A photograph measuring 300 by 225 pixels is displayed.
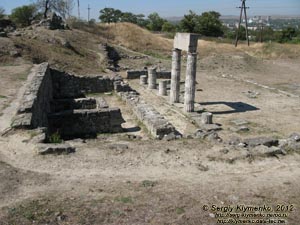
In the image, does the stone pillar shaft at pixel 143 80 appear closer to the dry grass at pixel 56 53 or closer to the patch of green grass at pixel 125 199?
the dry grass at pixel 56 53

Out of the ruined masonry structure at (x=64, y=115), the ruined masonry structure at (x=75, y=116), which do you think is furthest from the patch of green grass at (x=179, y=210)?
the ruined masonry structure at (x=64, y=115)

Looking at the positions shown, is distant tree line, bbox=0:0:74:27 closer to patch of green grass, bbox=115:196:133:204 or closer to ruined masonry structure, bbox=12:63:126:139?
ruined masonry structure, bbox=12:63:126:139

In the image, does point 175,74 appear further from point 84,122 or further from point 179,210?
point 179,210

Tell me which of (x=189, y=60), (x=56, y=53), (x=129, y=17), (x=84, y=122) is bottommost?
(x=84, y=122)

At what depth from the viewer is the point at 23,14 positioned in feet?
164

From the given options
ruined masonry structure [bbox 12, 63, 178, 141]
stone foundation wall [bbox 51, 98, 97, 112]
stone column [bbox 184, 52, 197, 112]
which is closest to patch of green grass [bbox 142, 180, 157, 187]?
ruined masonry structure [bbox 12, 63, 178, 141]

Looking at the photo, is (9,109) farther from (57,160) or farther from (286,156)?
(286,156)

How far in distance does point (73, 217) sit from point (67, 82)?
1560cm

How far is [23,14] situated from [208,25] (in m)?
31.8

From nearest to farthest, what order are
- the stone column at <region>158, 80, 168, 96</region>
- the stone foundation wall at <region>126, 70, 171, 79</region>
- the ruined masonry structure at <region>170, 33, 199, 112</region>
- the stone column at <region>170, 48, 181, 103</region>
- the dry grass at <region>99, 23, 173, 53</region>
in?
the ruined masonry structure at <region>170, 33, 199, 112</region> < the stone column at <region>170, 48, 181, 103</region> < the stone column at <region>158, 80, 168, 96</region> < the stone foundation wall at <region>126, 70, 171, 79</region> < the dry grass at <region>99, 23, 173, 53</region>

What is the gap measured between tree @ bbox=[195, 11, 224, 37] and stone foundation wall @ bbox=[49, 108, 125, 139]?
53.5 m

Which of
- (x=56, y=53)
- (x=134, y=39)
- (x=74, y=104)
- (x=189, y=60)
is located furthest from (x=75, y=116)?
(x=134, y=39)

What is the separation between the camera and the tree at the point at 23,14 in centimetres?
4991

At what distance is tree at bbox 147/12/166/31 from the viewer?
79.9 metres
